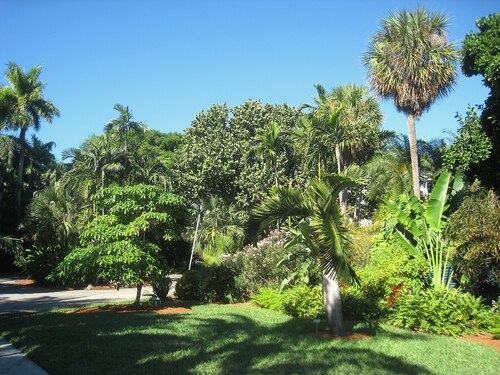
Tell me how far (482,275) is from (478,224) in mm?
1846

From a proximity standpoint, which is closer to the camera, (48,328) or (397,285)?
(48,328)

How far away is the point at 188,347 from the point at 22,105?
30.5 m

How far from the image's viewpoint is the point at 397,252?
13453mm

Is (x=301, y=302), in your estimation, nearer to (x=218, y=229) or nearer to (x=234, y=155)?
(x=218, y=229)

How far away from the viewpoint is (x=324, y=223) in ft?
27.0

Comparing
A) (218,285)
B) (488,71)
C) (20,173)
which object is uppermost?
(20,173)

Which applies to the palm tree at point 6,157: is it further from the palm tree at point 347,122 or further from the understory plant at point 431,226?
the understory plant at point 431,226

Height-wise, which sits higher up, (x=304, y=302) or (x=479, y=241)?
(x=479, y=241)

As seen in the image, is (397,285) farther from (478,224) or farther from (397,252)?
(478,224)

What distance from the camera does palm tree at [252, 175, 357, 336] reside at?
26.2 ft

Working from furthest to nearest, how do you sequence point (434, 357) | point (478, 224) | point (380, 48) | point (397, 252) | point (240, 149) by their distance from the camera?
point (240, 149), point (380, 48), point (397, 252), point (478, 224), point (434, 357)

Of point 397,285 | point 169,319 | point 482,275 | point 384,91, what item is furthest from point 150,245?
point 384,91

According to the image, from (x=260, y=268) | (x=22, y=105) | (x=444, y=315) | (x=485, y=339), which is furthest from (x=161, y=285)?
(x=22, y=105)

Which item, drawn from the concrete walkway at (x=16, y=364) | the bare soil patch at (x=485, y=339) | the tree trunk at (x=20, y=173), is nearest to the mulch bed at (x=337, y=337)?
the bare soil patch at (x=485, y=339)
